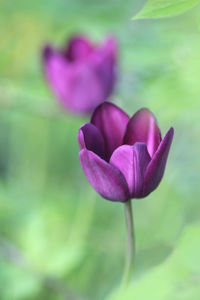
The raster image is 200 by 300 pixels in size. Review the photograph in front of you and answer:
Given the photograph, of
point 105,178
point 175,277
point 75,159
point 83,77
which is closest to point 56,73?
point 83,77

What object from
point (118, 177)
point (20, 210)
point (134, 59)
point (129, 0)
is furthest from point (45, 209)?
point (118, 177)

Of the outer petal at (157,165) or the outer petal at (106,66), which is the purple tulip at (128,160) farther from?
the outer petal at (106,66)

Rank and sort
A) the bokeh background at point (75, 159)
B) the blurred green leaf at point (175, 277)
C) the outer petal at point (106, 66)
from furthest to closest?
1. the outer petal at point (106, 66)
2. the bokeh background at point (75, 159)
3. the blurred green leaf at point (175, 277)

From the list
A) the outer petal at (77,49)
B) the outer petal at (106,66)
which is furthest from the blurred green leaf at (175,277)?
the outer petal at (77,49)

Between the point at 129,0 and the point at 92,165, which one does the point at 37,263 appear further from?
the point at 129,0

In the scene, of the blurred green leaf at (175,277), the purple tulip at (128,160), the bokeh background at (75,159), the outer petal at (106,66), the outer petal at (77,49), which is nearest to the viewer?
the blurred green leaf at (175,277)

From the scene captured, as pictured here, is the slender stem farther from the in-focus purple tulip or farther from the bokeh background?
Result: the in-focus purple tulip

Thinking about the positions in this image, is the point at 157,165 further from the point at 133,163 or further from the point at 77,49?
the point at 77,49
